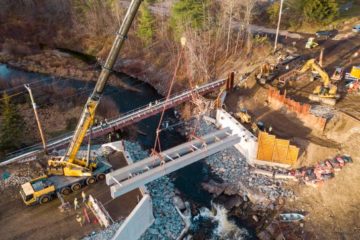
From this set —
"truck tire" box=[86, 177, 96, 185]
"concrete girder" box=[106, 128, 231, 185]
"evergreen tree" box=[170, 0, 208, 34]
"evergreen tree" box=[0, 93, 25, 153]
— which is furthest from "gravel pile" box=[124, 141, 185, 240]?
"evergreen tree" box=[170, 0, 208, 34]

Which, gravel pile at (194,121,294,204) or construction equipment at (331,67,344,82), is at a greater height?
construction equipment at (331,67,344,82)

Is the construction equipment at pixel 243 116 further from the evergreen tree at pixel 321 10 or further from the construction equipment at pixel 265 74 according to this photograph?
the evergreen tree at pixel 321 10

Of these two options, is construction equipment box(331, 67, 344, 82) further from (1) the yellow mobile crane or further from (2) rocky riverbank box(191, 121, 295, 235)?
(2) rocky riverbank box(191, 121, 295, 235)

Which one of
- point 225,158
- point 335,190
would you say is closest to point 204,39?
point 225,158

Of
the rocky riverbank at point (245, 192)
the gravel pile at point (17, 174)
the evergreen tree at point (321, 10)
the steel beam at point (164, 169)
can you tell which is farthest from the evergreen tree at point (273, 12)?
the gravel pile at point (17, 174)

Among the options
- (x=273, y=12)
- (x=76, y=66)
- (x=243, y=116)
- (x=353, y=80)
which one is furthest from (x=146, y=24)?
(x=353, y=80)

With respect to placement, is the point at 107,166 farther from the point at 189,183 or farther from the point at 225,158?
the point at 225,158

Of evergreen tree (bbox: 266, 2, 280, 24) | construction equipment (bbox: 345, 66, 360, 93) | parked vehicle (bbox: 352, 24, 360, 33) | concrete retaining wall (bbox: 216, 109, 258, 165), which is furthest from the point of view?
evergreen tree (bbox: 266, 2, 280, 24)
